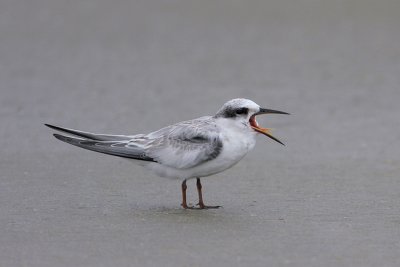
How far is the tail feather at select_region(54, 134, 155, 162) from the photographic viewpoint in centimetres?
658

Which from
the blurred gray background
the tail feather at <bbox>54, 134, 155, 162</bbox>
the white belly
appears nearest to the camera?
the blurred gray background

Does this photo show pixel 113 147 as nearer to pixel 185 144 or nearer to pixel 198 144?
pixel 185 144

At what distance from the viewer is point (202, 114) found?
9.71 m

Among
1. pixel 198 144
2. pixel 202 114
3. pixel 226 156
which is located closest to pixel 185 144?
pixel 198 144

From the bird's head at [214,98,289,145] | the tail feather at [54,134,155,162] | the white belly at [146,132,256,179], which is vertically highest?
the bird's head at [214,98,289,145]

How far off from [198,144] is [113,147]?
2.03 ft

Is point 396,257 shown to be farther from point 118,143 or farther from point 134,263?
point 118,143

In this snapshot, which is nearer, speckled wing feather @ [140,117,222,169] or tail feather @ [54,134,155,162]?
speckled wing feather @ [140,117,222,169]

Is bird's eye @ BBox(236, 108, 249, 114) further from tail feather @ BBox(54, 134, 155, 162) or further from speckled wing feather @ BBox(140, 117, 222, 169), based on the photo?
tail feather @ BBox(54, 134, 155, 162)

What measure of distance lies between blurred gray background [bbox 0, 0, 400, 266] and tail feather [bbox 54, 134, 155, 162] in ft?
1.09

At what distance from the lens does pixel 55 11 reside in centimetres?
1436

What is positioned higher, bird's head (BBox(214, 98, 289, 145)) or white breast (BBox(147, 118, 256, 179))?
bird's head (BBox(214, 98, 289, 145))

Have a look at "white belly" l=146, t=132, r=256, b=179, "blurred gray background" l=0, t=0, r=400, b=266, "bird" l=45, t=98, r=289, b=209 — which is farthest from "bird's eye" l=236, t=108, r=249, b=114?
"blurred gray background" l=0, t=0, r=400, b=266

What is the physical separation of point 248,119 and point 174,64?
18.4ft
